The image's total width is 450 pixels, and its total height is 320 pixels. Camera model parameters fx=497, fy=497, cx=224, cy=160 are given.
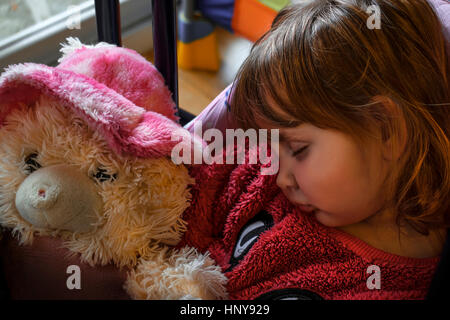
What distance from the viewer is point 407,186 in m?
0.67

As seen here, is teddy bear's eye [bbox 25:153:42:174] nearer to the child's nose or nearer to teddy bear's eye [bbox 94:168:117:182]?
teddy bear's eye [bbox 94:168:117:182]

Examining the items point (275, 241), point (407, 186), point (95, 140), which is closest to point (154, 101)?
point (95, 140)

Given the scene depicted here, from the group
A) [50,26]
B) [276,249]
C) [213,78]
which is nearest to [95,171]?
[276,249]

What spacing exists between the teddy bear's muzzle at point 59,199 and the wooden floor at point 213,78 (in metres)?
0.73

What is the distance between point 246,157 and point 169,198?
0.60ft

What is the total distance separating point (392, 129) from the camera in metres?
0.64

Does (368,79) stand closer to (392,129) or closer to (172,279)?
(392,129)

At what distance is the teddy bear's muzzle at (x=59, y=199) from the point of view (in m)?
0.60

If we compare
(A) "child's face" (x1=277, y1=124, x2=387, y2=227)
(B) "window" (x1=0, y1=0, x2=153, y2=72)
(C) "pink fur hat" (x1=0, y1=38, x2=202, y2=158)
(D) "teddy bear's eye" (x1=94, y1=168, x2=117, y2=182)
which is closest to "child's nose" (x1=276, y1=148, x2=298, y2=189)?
(A) "child's face" (x1=277, y1=124, x2=387, y2=227)

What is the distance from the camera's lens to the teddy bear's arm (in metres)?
0.65

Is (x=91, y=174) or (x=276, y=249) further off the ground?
(x=91, y=174)

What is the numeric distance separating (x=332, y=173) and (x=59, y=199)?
347 millimetres

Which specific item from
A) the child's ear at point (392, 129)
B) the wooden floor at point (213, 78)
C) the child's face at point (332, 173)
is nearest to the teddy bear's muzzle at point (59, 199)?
the child's face at point (332, 173)

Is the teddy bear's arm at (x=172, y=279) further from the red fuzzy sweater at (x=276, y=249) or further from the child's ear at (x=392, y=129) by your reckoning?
the child's ear at (x=392, y=129)
